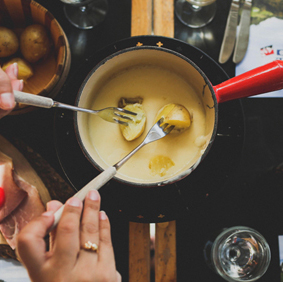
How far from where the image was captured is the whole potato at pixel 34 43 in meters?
0.70

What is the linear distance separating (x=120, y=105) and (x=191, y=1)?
0.36 meters

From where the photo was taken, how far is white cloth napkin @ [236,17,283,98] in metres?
0.75

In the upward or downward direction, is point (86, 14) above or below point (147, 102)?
above

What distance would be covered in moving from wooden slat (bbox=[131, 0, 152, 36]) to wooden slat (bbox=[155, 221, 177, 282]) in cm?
51

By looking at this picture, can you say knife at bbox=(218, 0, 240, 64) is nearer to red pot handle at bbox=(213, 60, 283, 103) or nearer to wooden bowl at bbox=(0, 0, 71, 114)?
red pot handle at bbox=(213, 60, 283, 103)

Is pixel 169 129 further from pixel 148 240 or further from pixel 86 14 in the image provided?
pixel 86 14

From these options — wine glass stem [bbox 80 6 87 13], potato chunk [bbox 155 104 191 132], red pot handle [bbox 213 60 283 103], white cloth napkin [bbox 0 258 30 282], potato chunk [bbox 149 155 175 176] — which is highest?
wine glass stem [bbox 80 6 87 13]

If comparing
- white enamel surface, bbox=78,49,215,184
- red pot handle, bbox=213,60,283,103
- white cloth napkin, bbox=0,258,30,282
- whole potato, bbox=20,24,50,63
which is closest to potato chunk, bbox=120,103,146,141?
white enamel surface, bbox=78,49,215,184

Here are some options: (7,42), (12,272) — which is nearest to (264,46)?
(7,42)

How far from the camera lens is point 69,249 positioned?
44 centimetres

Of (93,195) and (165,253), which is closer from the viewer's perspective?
(93,195)

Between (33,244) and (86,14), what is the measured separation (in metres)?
0.63

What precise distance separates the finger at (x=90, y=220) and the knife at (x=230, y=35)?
0.52 meters

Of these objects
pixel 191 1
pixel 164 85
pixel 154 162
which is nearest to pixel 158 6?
pixel 191 1
